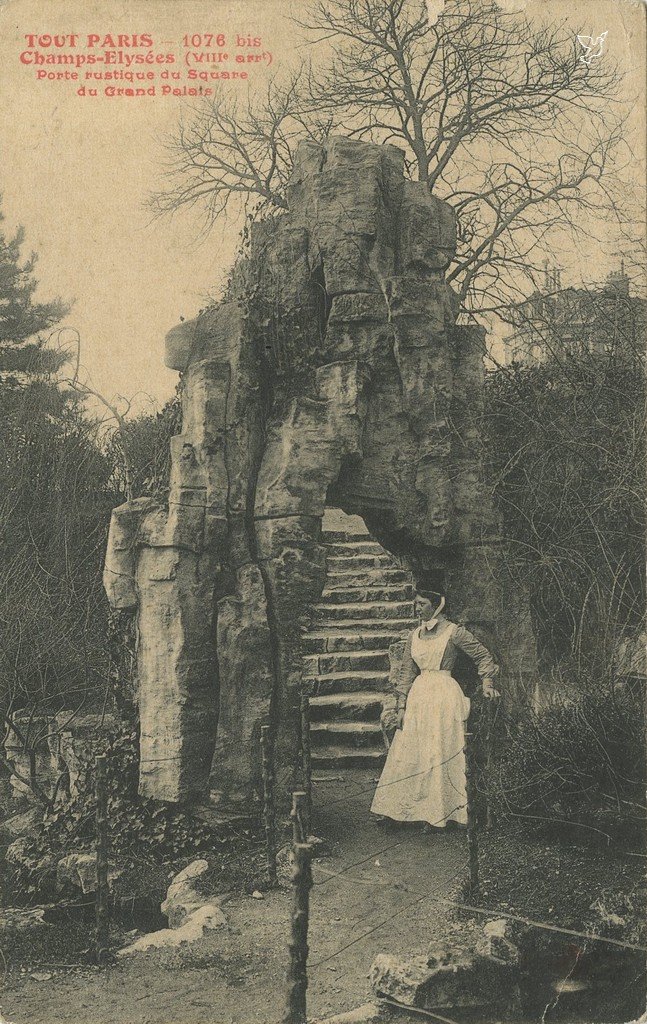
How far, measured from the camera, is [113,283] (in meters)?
7.90

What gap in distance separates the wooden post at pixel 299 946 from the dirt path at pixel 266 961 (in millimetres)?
164

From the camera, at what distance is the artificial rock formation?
7633mm

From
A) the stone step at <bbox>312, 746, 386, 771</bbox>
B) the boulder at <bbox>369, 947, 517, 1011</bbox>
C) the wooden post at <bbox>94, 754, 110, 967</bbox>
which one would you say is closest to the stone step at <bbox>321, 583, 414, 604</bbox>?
the stone step at <bbox>312, 746, 386, 771</bbox>

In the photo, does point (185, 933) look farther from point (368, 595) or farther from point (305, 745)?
point (368, 595)

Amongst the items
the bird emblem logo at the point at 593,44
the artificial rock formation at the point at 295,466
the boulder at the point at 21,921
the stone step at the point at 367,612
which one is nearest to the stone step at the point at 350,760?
the stone step at the point at 367,612

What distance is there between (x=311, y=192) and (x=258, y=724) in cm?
454

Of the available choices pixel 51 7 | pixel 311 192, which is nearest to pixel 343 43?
pixel 311 192

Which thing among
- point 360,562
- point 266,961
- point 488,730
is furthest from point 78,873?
point 360,562

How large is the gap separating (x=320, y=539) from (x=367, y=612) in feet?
16.1

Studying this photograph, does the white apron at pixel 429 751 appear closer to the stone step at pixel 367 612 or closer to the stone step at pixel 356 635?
the stone step at pixel 356 635

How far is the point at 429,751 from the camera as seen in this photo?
7.79 meters

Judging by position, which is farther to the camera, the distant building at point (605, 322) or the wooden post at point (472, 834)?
the distant building at point (605, 322)

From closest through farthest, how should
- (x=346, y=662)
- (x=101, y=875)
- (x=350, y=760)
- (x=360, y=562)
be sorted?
(x=101, y=875) < (x=350, y=760) < (x=346, y=662) < (x=360, y=562)

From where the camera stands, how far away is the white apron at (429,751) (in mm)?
7738
